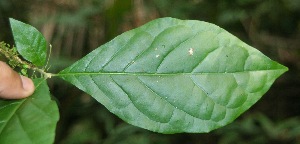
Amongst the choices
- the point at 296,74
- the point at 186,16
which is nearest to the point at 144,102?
the point at 186,16

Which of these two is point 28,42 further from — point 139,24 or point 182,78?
point 139,24

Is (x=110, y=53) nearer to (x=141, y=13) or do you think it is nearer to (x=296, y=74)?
(x=141, y=13)

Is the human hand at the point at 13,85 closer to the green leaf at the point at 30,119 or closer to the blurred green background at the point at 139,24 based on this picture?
the green leaf at the point at 30,119

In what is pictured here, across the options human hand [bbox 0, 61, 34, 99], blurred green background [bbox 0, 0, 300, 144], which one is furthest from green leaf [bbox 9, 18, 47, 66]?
blurred green background [bbox 0, 0, 300, 144]

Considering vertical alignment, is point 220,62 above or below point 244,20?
above

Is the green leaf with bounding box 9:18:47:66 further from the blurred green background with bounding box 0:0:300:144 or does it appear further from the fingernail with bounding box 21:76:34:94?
the blurred green background with bounding box 0:0:300:144
